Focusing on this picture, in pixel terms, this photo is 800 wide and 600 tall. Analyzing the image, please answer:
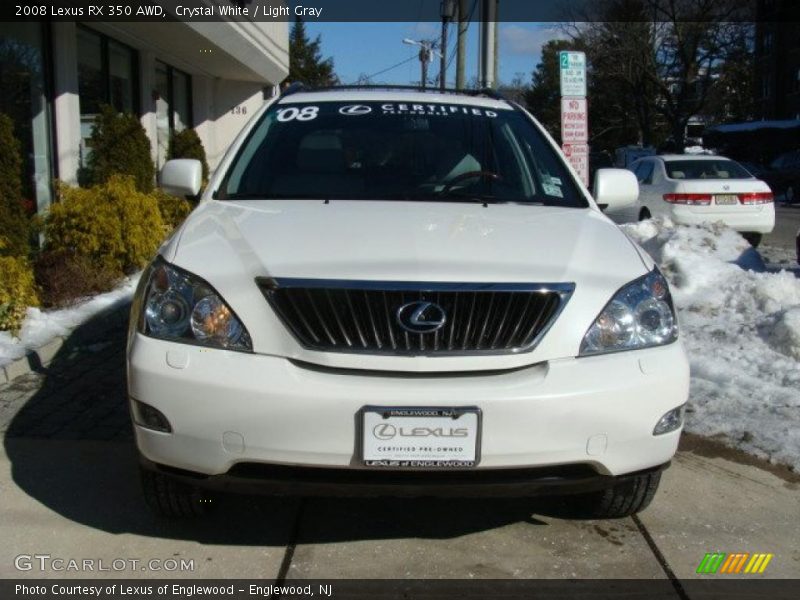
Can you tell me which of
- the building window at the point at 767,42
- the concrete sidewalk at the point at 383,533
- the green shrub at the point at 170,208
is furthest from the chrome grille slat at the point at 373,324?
Answer: the building window at the point at 767,42

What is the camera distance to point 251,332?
2750 mm

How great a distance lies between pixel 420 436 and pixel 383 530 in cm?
84

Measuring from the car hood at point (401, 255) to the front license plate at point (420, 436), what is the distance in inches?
6.1

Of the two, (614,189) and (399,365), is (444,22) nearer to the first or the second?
(614,189)

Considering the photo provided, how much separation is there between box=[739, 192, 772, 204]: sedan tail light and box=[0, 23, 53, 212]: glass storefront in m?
9.75

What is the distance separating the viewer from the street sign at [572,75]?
38.3 feet

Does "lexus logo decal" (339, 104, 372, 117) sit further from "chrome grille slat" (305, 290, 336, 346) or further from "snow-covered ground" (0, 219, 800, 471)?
"snow-covered ground" (0, 219, 800, 471)

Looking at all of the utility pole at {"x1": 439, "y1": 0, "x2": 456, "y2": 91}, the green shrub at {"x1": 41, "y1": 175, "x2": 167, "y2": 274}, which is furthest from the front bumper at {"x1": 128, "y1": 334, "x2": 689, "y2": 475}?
the utility pole at {"x1": 439, "y1": 0, "x2": 456, "y2": 91}

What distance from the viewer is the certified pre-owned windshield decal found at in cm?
445

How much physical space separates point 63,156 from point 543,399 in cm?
872

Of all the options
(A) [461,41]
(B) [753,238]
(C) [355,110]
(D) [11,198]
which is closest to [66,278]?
(D) [11,198]

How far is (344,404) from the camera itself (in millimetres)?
2643

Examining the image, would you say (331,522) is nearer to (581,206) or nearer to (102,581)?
(102,581)

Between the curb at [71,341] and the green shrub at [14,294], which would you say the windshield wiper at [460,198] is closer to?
the curb at [71,341]
